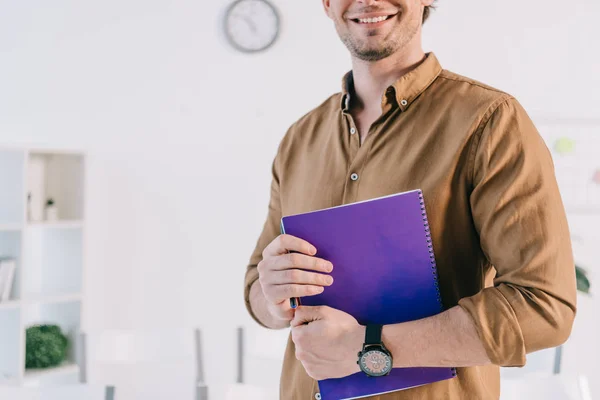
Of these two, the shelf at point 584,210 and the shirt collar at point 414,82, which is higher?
the shirt collar at point 414,82

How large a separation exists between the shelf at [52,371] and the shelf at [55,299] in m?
0.35

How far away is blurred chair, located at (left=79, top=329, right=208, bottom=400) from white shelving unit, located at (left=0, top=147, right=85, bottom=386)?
516 millimetres

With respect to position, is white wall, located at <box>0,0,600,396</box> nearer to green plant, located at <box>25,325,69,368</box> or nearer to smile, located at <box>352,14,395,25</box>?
green plant, located at <box>25,325,69,368</box>

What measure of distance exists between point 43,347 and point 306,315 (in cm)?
285

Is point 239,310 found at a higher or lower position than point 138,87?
lower

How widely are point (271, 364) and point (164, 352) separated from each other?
3.62ft

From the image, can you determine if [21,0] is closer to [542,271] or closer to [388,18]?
[388,18]

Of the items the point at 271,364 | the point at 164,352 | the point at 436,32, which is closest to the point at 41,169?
the point at 164,352

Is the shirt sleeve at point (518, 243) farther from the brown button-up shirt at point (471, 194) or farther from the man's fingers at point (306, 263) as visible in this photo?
the man's fingers at point (306, 263)

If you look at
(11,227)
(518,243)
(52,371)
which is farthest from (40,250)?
(518,243)

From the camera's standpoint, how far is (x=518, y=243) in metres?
0.99

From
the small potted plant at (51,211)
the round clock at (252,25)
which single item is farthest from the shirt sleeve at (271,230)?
the round clock at (252,25)

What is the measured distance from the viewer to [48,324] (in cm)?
370

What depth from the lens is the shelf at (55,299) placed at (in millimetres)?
3432
